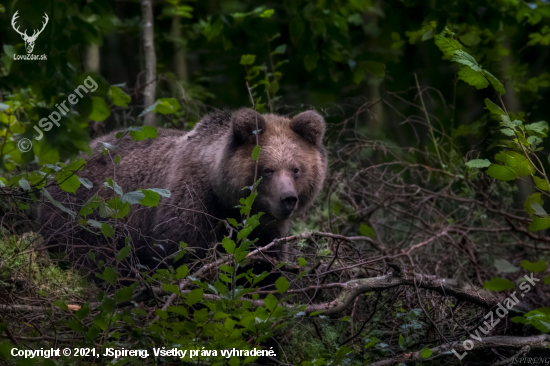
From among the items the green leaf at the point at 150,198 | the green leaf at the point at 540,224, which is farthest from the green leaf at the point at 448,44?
the green leaf at the point at 150,198

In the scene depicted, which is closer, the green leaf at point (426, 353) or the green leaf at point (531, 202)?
the green leaf at point (531, 202)

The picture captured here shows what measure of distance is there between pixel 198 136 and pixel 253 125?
93cm

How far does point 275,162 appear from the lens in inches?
185

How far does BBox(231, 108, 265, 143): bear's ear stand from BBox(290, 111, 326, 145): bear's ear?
39 cm

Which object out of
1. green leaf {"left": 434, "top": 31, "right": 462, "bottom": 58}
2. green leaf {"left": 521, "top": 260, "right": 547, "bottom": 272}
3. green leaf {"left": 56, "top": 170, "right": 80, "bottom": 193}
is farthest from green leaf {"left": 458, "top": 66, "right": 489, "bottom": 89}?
green leaf {"left": 56, "top": 170, "right": 80, "bottom": 193}

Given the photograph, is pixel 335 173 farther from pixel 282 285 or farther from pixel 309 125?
pixel 282 285

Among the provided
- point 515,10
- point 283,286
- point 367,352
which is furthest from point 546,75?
point 283,286

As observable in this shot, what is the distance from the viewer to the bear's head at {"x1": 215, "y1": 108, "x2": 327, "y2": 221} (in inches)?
181

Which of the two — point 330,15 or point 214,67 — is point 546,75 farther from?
point 214,67

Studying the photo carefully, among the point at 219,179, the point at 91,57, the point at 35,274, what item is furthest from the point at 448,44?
the point at 91,57

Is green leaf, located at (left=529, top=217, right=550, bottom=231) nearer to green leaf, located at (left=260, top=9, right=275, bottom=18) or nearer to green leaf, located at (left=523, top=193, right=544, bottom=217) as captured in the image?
green leaf, located at (left=523, top=193, right=544, bottom=217)

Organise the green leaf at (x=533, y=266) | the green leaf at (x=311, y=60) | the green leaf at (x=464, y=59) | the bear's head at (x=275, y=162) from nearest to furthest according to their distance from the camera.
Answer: the green leaf at (x=533, y=266) → the green leaf at (x=464, y=59) → the bear's head at (x=275, y=162) → the green leaf at (x=311, y=60)

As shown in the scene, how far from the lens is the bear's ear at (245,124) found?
4.66 meters

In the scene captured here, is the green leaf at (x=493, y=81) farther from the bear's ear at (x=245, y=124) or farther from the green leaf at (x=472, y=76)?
the bear's ear at (x=245, y=124)
